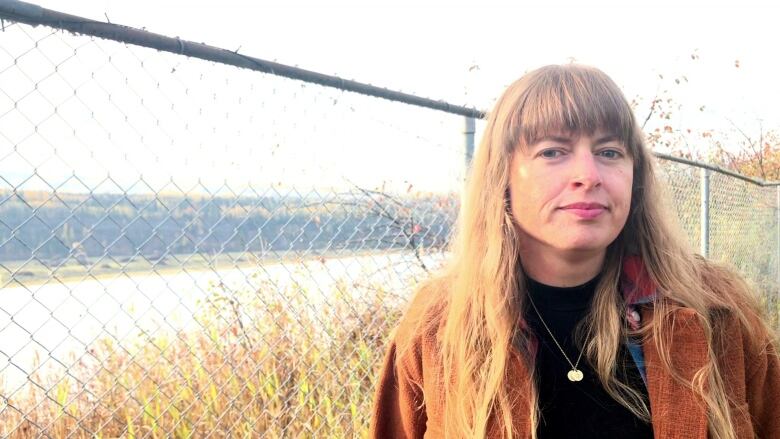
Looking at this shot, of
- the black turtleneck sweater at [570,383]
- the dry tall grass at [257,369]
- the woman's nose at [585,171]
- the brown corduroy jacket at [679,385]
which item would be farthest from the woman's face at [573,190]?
the dry tall grass at [257,369]

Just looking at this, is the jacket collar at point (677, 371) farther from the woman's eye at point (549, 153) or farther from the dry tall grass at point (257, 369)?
the dry tall grass at point (257, 369)

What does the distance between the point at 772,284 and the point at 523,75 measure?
6394 mm

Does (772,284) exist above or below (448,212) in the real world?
below

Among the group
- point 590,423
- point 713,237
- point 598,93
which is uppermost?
point 598,93

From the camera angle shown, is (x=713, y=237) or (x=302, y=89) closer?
(x=302, y=89)

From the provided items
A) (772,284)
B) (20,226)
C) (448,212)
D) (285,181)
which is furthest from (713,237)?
(20,226)

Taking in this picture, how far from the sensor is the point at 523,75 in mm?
1731

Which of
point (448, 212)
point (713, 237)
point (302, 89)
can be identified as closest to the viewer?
point (302, 89)

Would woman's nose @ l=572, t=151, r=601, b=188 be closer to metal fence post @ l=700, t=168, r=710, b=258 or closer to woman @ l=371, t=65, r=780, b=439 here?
woman @ l=371, t=65, r=780, b=439

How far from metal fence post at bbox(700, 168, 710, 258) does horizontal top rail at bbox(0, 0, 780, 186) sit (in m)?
2.84

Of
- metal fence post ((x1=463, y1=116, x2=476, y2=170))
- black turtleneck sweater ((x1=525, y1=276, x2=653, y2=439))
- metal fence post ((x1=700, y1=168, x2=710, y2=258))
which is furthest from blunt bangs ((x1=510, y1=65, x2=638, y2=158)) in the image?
metal fence post ((x1=700, y1=168, x2=710, y2=258))

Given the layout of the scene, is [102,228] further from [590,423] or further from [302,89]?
[590,423]

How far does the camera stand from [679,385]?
144 cm

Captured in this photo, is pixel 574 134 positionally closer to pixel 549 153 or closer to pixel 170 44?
pixel 549 153
